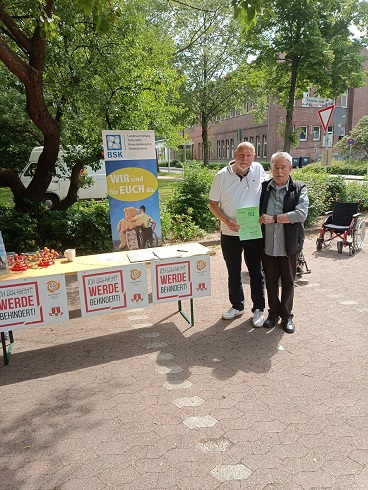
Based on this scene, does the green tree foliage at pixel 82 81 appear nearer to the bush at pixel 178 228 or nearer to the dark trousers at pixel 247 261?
the bush at pixel 178 228

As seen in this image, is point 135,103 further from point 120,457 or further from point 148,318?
point 120,457

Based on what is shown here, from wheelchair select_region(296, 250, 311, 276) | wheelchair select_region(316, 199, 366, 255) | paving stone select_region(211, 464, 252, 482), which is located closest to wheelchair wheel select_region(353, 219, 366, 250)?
wheelchair select_region(316, 199, 366, 255)

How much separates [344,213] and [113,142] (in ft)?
15.3

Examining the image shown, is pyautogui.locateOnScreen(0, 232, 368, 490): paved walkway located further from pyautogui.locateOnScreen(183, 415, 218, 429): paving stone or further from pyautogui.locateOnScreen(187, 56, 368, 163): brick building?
pyautogui.locateOnScreen(187, 56, 368, 163): brick building

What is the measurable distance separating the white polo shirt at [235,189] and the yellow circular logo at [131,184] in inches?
99.8

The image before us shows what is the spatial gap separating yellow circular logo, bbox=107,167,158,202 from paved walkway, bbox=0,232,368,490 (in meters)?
2.35

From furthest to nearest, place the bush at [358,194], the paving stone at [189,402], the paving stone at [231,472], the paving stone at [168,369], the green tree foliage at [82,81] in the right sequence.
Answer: the bush at [358,194], the green tree foliage at [82,81], the paving stone at [168,369], the paving stone at [189,402], the paving stone at [231,472]

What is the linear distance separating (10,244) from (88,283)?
387cm

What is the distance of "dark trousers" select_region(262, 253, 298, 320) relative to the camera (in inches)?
170

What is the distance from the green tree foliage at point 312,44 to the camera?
1220cm

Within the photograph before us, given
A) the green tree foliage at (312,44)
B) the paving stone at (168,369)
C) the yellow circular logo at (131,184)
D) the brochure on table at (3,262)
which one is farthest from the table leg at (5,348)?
the green tree foliage at (312,44)

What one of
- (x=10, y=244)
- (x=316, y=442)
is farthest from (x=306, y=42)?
(x=316, y=442)

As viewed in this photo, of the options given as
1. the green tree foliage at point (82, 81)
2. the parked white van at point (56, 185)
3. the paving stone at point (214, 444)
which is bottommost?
the paving stone at point (214, 444)

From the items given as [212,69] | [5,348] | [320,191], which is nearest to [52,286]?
[5,348]
